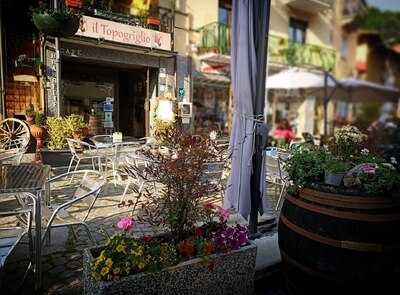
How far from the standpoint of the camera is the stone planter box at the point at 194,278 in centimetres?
176

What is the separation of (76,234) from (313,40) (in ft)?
47.1

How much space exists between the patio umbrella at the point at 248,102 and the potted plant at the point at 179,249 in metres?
0.70

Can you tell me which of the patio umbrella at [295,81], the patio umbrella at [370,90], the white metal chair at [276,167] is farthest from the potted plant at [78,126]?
the patio umbrella at [370,90]

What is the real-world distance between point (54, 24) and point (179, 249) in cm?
371

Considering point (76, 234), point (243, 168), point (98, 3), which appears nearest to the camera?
point (243, 168)

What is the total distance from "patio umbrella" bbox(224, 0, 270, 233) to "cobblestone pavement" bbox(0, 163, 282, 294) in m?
0.84

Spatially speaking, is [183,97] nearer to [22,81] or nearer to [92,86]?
[92,86]

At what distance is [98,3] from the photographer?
559cm

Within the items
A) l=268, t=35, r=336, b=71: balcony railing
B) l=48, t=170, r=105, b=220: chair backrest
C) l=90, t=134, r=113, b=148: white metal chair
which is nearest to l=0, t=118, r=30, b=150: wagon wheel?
l=48, t=170, r=105, b=220: chair backrest

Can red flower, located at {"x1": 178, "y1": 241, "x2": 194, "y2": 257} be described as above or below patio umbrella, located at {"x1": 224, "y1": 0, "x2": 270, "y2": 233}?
below

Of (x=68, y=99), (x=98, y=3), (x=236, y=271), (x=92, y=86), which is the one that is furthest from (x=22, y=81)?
(x=236, y=271)

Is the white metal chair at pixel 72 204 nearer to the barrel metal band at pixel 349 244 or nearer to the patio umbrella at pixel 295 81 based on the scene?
the barrel metal band at pixel 349 244

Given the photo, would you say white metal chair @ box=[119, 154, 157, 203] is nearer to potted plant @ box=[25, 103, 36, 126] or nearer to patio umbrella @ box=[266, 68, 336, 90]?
potted plant @ box=[25, 103, 36, 126]

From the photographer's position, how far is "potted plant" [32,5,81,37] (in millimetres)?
4270
